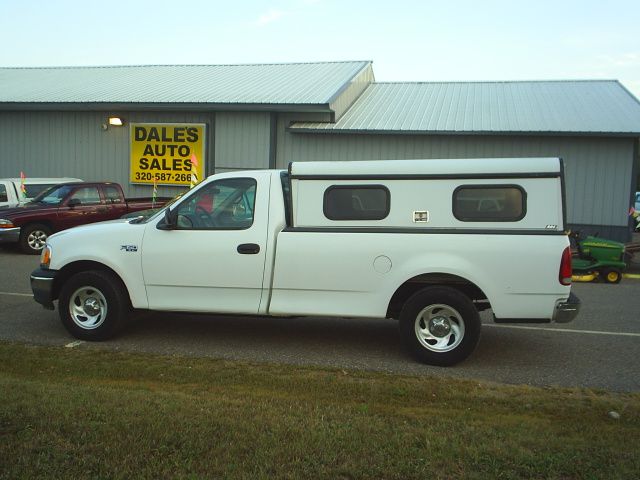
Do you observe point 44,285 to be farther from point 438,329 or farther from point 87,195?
point 87,195

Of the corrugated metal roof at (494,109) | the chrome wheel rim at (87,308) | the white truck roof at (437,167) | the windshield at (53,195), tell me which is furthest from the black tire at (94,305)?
the corrugated metal roof at (494,109)

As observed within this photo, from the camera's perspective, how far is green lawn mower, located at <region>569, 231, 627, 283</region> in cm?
1273

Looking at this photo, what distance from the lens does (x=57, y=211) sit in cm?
1502

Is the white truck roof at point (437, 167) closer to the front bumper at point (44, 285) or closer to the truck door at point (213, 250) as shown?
the truck door at point (213, 250)

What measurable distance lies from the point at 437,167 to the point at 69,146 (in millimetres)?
18274

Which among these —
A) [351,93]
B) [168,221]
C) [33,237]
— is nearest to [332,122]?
[351,93]

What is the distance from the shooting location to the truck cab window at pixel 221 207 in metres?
6.73

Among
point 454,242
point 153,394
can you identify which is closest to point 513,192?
point 454,242

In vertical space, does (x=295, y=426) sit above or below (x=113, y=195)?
below

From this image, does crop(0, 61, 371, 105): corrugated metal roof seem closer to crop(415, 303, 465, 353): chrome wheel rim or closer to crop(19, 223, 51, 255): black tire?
crop(19, 223, 51, 255): black tire

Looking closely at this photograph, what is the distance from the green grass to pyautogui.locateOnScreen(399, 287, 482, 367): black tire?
0.53 m

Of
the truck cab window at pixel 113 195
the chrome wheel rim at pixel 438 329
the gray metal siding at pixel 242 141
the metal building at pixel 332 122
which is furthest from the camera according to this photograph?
the gray metal siding at pixel 242 141

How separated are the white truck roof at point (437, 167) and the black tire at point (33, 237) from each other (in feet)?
34.2

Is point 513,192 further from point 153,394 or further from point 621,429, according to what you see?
point 153,394
